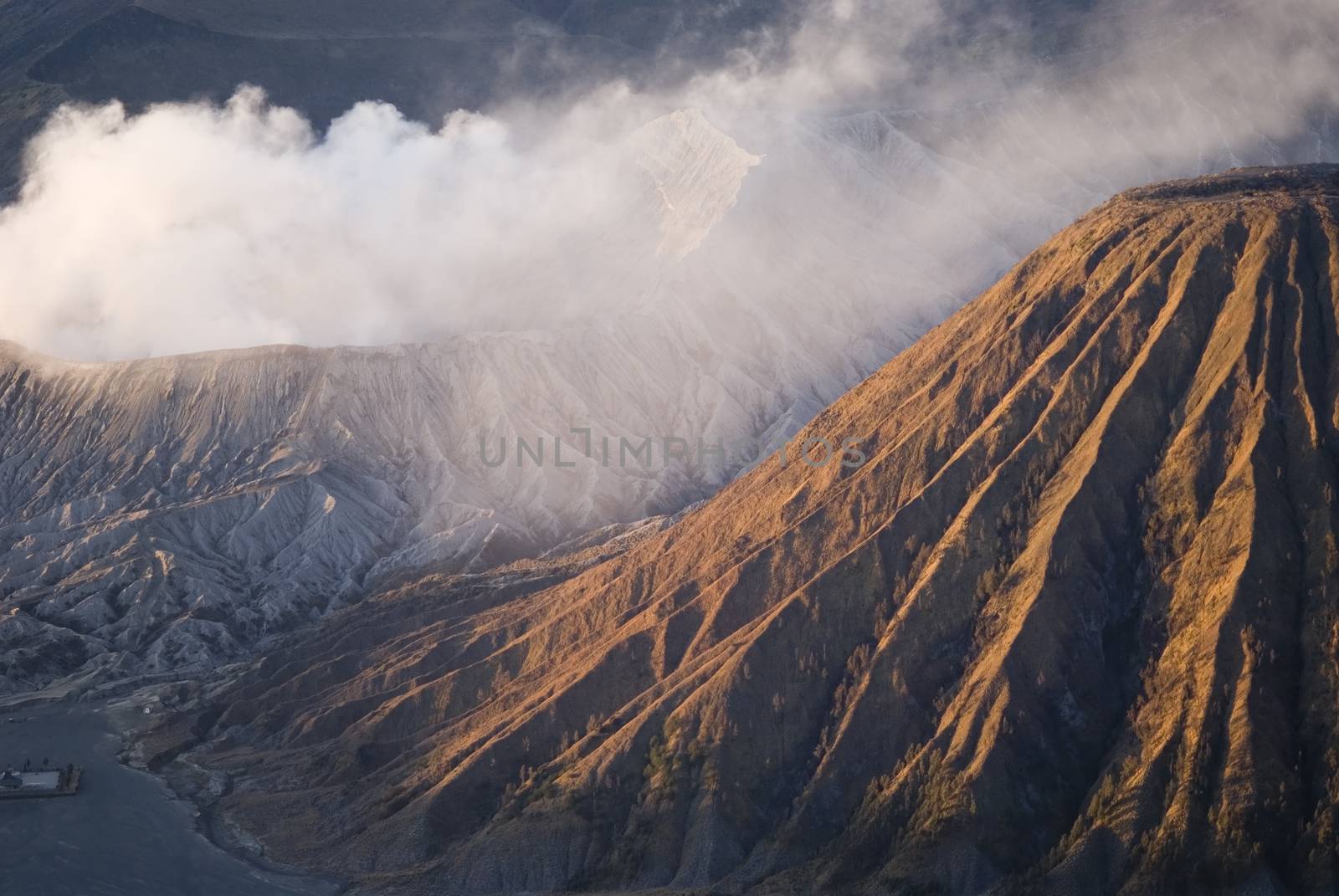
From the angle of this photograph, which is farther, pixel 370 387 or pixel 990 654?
pixel 370 387

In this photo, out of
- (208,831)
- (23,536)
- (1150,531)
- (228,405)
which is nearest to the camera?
(1150,531)

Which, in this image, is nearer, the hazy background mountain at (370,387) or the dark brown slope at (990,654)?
the dark brown slope at (990,654)

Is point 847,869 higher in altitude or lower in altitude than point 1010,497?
lower

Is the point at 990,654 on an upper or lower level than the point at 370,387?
upper

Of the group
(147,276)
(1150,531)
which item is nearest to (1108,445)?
(1150,531)

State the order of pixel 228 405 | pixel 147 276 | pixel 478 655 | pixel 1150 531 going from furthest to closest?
pixel 147 276 < pixel 228 405 < pixel 478 655 < pixel 1150 531

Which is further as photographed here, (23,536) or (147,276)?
(147,276)

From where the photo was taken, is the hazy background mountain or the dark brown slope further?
the hazy background mountain

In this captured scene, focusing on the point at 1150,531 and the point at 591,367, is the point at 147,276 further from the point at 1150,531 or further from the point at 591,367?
the point at 1150,531
